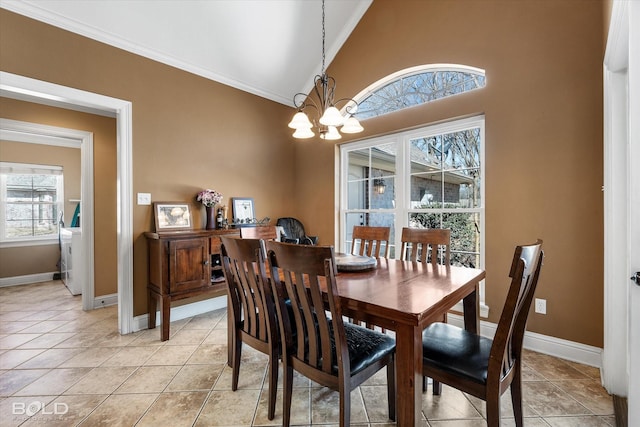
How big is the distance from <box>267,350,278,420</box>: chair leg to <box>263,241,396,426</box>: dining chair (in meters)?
0.11

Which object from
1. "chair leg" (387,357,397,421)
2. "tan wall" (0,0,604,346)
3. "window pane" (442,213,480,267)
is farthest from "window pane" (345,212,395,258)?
"chair leg" (387,357,397,421)

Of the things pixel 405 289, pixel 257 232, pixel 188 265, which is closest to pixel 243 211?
pixel 188 265

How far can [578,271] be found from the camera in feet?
7.45

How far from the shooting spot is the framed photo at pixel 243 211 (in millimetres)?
3715

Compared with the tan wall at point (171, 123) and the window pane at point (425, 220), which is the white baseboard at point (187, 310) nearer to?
the tan wall at point (171, 123)

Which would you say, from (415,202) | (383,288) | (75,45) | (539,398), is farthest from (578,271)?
(75,45)

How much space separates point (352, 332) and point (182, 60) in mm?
3343

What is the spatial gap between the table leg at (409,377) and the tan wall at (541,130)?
1934 mm

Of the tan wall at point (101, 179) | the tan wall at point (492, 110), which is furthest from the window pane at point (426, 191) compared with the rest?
the tan wall at point (101, 179)

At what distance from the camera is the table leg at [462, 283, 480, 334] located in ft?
6.02

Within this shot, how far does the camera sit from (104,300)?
366 centimetres

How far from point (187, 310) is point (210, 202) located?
127 centimetres

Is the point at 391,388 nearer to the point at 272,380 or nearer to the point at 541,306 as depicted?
the point at 272,380

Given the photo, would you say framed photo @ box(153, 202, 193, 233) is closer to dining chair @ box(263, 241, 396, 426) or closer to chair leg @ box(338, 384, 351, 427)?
dining chair @ box(263, 241, 396, 426)
